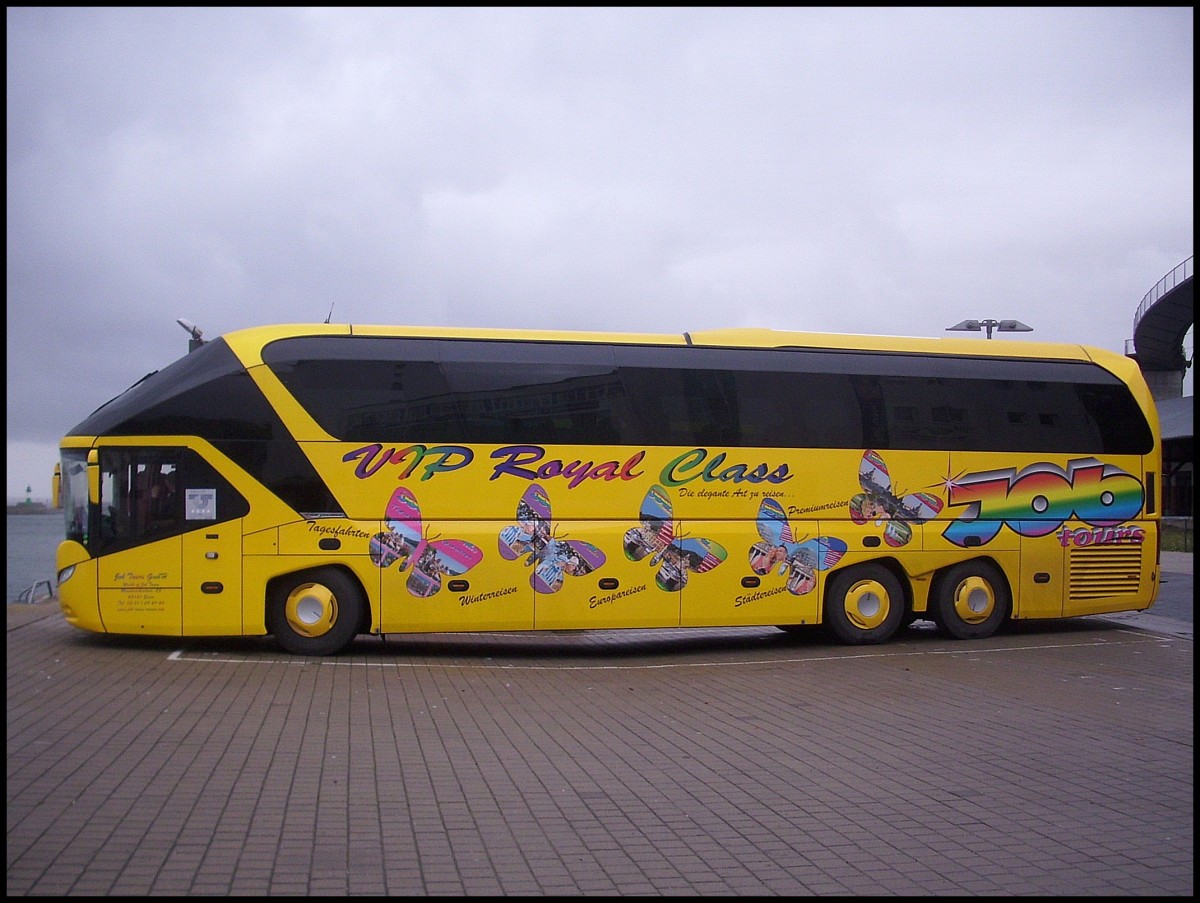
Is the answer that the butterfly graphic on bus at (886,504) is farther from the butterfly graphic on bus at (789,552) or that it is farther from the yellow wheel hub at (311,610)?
the yellow wheel hub at (311,610)

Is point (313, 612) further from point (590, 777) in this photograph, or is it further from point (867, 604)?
point (867, 604)

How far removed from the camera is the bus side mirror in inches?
535

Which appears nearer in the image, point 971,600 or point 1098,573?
point 971,600

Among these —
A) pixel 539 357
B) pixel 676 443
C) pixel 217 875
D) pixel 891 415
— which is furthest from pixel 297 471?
pixel 217 875

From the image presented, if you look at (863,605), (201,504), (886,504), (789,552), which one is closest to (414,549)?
(201,504)

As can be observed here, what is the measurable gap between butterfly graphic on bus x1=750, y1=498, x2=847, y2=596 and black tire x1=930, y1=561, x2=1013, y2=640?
169 cm

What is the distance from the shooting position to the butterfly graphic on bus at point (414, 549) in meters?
13.8

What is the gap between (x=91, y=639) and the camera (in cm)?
1451

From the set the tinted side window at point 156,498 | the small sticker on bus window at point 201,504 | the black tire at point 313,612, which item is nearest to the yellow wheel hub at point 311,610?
the black tire at point 313,612

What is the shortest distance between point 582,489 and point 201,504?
4.45m

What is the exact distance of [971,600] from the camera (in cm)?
1587

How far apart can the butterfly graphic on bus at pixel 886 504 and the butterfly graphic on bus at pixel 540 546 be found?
3.80 meters

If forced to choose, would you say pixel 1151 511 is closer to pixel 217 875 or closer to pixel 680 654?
pixel 680 654

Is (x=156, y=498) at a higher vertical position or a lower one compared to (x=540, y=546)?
higher
